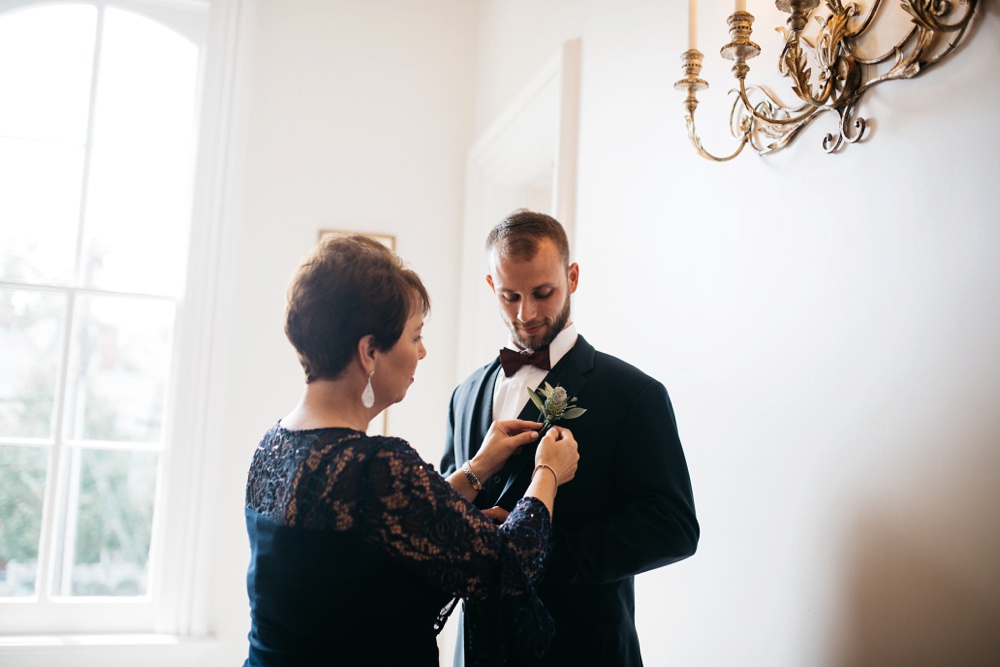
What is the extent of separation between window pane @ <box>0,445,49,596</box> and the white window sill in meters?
0.22

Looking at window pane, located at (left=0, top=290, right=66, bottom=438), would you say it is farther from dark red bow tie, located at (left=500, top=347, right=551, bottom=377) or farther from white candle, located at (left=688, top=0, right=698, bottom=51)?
white candle, located at (left=688, top=0, right=698, bottom=51)

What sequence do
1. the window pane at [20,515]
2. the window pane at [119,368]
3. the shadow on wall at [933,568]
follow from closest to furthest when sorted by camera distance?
the shadow on wall at [933,568]
the window pane at [20,515]
the window pane at [119,368]

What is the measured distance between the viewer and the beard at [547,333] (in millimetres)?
1624

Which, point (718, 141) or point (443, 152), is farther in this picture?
point (443, 152)

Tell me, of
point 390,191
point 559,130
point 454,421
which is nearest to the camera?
point 454,421

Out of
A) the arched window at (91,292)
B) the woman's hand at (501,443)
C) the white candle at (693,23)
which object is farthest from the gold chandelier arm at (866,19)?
the arched window at (91,292)

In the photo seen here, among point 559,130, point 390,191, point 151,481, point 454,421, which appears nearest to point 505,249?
point 454,421

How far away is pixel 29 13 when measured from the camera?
Result: 11.9 feet

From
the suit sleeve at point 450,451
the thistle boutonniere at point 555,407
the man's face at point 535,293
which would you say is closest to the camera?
the thistle boutonniere at point 555,407

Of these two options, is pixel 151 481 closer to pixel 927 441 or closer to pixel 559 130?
pixel 559 130

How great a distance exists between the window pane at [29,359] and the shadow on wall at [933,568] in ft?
10.7

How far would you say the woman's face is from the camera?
138 cm

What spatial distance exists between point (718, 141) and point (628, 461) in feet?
2.22

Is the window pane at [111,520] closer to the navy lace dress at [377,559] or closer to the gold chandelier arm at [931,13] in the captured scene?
the navy lace dress at [377,559]
